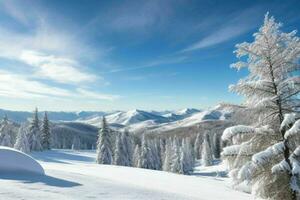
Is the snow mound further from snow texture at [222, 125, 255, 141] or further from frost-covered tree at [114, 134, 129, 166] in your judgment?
frost-covered tree at [114, 134, 129, 166]

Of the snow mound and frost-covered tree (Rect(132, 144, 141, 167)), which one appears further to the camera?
frost-covered tree (Rect(132, 144, 141, 167))

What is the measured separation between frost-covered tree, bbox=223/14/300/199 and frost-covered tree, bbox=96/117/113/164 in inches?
1765

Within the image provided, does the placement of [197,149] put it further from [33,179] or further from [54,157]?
[33,179]

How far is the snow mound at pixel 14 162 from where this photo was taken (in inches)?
667

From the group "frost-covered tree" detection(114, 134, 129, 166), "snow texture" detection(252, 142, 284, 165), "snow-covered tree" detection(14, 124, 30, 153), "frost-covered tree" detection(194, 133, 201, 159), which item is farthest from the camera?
"frost-covered tree" detection(194, 133, 201, 159)

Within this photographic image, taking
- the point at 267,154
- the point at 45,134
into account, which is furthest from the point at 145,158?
the point at 267,154

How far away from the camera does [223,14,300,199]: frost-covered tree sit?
44.9ft

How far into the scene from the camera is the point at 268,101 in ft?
46.0

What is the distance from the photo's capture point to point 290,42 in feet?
47.6

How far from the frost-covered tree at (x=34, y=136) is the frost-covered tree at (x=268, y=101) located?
64.5m

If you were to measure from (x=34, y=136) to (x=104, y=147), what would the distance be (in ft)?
74.6

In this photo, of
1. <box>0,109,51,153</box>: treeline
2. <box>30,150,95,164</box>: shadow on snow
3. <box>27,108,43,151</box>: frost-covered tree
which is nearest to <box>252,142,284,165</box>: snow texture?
<box>30,150,95,164</box>: shadow on snow

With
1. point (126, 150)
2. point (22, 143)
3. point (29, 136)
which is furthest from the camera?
point (29, 136)

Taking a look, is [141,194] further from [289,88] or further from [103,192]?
[289,88]
